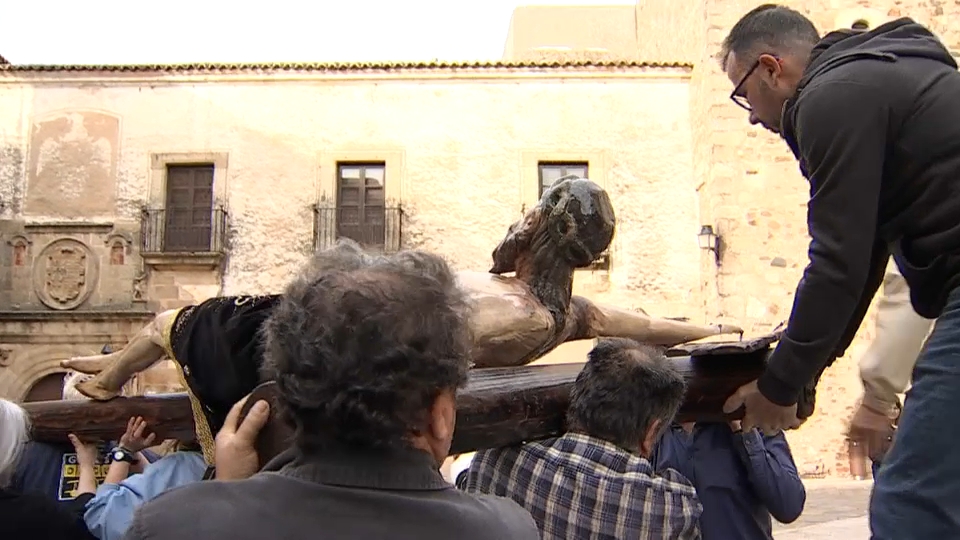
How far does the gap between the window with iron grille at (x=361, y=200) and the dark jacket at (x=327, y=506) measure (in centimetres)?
1260

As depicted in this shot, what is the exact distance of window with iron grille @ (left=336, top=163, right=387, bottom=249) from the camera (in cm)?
1381

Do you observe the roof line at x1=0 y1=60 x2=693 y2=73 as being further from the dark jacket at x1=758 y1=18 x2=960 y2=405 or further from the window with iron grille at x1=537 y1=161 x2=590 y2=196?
the dark jacket at x1=758 y1=18 x2=960 y2=405

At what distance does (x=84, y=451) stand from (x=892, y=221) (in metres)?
2.05

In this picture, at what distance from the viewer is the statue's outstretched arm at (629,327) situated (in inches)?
114

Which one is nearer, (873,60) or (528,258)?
(873,60)

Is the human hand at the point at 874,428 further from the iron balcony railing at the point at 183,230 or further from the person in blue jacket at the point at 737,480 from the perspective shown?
the iron balcony railing at the point at 183,230

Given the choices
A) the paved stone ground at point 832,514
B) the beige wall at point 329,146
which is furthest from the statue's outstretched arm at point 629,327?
the beige wall at point 329,146

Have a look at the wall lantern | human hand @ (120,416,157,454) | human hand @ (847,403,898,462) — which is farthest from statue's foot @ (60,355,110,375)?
the wall lantern

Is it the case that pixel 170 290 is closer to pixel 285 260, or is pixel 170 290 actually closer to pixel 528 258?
pixel 285 260

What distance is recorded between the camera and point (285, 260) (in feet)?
44.9

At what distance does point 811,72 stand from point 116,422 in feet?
6.20

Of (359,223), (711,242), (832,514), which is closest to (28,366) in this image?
(359,223)

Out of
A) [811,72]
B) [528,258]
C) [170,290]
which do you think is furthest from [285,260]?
[811,72]

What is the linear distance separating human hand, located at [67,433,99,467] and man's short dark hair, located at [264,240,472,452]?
1417 millimetres
